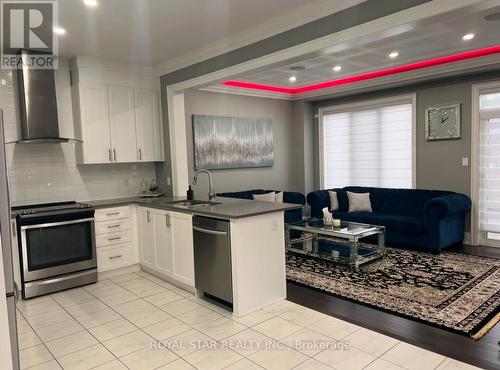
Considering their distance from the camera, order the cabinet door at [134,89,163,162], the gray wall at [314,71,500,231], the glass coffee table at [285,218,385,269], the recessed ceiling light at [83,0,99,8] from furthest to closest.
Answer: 1. the gray wall at [314,71,500,231]
2. the cabinet door at [134,89,163,162]
3. the glass coffee table at [285,218,385,269]
4. the recessed ceiling light at [83,0,99,8]

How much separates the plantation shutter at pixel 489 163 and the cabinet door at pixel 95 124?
525cm

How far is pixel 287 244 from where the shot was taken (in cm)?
524

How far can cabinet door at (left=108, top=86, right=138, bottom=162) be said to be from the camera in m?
4.77

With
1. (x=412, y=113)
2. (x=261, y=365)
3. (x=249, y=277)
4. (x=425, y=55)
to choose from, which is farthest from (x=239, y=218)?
(x=412, y=113)

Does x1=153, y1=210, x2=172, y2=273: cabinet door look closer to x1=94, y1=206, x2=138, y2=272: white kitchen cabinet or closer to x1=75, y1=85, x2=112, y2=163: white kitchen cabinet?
x1=94, y1=206, x2=138, y2=272: white kitchen cabinet

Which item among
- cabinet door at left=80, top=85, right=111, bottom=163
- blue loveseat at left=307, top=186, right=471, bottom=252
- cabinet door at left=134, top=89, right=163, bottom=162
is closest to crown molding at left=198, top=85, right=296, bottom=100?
cabinet door at left=134, top=89, right=163, bottom=162

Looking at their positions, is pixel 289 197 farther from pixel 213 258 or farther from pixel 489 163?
pixel 213 258

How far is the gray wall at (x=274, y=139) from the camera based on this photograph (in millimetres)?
6121

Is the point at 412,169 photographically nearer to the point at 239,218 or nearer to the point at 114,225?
the point at 239,218

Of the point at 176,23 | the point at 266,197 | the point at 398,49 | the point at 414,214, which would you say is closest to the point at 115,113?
the point at 176,23

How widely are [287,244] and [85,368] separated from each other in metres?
3.23

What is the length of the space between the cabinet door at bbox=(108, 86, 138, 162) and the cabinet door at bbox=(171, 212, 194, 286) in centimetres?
146

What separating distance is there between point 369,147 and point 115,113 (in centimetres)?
450

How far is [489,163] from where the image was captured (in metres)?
5.25
